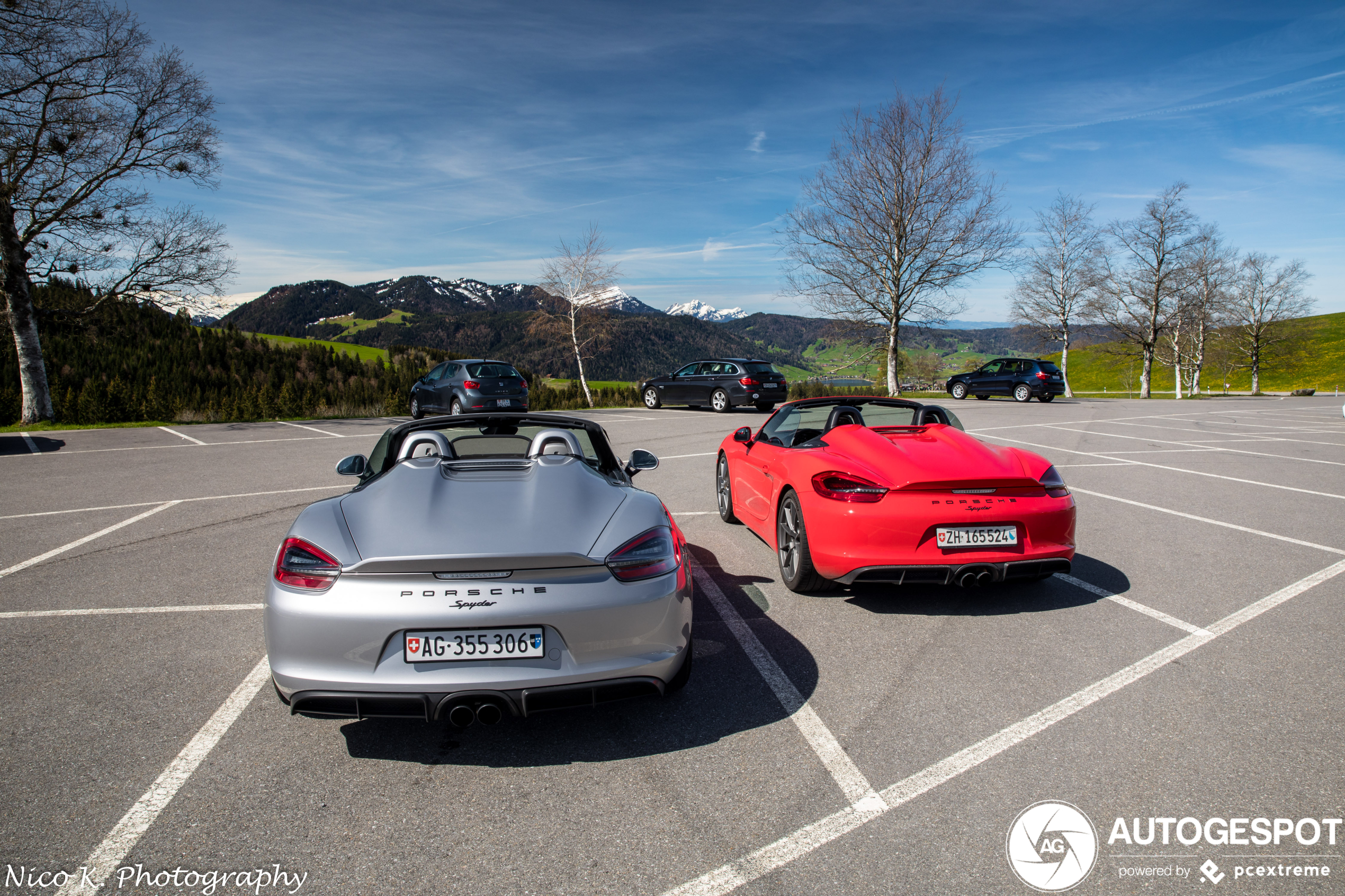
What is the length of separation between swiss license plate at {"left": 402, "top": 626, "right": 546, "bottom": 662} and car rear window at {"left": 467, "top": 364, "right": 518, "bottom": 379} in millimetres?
16660

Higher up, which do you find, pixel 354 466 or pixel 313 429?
pixel 354 466

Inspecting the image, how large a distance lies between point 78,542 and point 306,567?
5.08m

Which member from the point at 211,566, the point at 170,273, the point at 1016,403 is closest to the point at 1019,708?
the point at 211,566

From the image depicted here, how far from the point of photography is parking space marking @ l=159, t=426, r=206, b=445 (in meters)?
14.1

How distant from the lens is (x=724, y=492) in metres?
6.71

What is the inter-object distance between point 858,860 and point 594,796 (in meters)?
0.91

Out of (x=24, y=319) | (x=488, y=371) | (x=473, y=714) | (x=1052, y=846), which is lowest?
(x=1052, y=846)

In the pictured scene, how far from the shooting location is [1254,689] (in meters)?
3.19

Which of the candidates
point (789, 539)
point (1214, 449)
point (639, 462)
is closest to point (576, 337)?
point (1214, 449)

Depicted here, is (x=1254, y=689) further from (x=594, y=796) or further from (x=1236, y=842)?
(x=594, y=796)

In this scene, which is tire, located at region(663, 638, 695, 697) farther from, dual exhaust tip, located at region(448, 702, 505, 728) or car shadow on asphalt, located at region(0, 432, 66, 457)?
car shadow on asphalt, located at region(0, 432, 66, 457)

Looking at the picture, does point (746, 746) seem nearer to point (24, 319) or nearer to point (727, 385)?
point (727, 385)

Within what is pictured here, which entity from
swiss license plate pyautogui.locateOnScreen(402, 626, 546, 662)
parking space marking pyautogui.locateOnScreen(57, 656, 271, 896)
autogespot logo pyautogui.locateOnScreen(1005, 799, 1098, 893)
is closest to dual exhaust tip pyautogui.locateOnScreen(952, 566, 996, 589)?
autogespot logo pyautogui.locateOnScreen(1005, 799, 1098, 893)

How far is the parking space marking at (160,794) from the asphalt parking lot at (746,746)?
0.04 ft
